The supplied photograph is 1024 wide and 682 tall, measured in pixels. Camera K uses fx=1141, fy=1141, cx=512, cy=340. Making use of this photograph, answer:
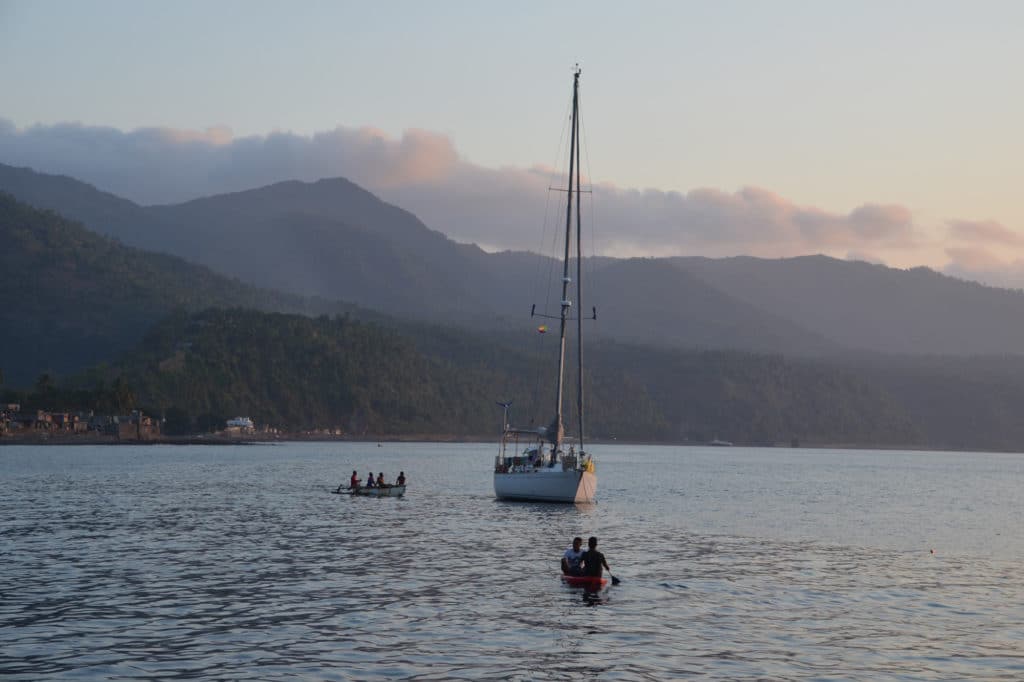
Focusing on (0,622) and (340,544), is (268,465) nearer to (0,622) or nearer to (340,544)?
(340,544)

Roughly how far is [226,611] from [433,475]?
12423cm

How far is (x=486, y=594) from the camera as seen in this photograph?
46531mm

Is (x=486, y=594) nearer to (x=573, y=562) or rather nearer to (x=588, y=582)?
(x=573, y=562)

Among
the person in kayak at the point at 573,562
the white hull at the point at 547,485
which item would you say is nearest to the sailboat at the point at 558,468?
the white hull at the point at 547,485

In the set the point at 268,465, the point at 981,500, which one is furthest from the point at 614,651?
the point at 268,465

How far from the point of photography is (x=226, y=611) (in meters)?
40.9

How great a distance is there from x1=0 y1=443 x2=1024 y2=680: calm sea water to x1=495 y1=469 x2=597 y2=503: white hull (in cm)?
170

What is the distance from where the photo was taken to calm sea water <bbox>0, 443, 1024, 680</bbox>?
33812 mm

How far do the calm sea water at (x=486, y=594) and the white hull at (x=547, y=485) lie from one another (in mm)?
1698

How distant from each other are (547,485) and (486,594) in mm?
A: 40460

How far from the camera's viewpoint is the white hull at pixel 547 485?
282 feet

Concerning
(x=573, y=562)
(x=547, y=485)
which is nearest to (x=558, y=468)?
(x=547, y=485)

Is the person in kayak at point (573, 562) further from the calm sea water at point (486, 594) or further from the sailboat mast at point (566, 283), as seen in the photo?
the sailboat mast at point (566, 283)

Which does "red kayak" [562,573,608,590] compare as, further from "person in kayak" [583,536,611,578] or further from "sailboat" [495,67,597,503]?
"sailboat" [495,67,597,503]
